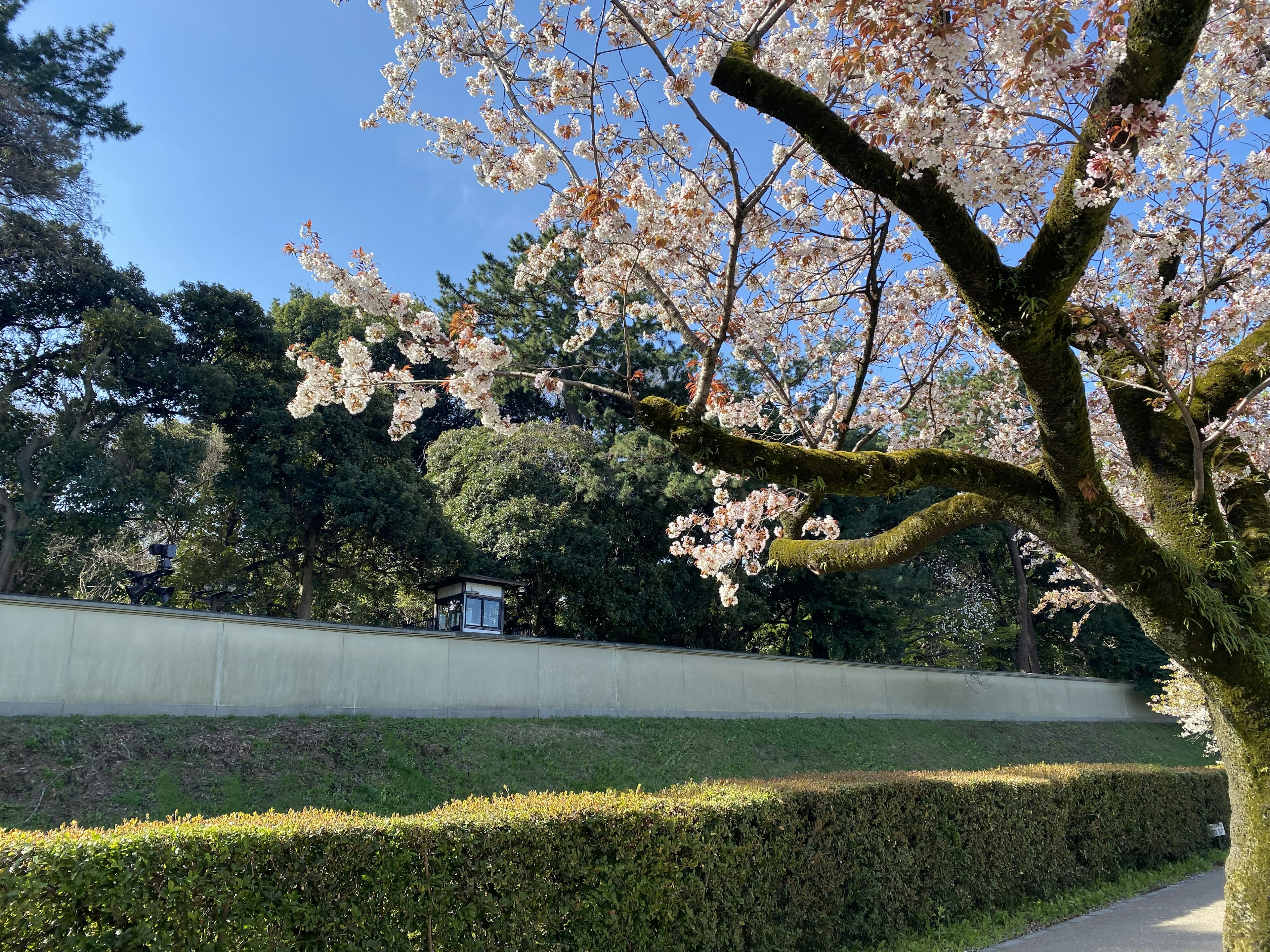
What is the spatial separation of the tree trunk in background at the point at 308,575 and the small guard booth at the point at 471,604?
424 centimetres

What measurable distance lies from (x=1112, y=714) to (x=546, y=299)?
64.4 ft

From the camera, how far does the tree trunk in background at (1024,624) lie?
934 inches

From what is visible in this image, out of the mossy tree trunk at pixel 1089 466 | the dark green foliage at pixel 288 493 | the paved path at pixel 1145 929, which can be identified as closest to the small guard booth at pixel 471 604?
the dark green foliage at pixel 288 493

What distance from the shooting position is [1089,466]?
3.59 m

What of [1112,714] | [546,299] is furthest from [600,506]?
[1112,714]

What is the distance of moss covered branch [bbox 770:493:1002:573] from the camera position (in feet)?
13.7

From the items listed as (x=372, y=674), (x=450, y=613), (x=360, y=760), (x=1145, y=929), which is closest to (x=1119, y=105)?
(x=1145, y=929)

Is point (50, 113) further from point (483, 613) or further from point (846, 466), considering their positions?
point (846, 466)

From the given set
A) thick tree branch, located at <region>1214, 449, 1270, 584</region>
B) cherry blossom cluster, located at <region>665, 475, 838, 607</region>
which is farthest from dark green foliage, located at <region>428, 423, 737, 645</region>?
thick tree branch, located at <region>1214, 449, 1270, 584</region>

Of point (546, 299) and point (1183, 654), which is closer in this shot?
point (1183, 654)

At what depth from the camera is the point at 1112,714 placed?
21.8 m

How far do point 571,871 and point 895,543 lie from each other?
2.49 m

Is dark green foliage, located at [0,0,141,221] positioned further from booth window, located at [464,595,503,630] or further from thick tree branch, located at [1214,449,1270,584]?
thick tree branch, located at [1214,449,1270,584]

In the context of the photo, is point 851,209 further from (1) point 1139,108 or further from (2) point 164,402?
(2) point 164,402
